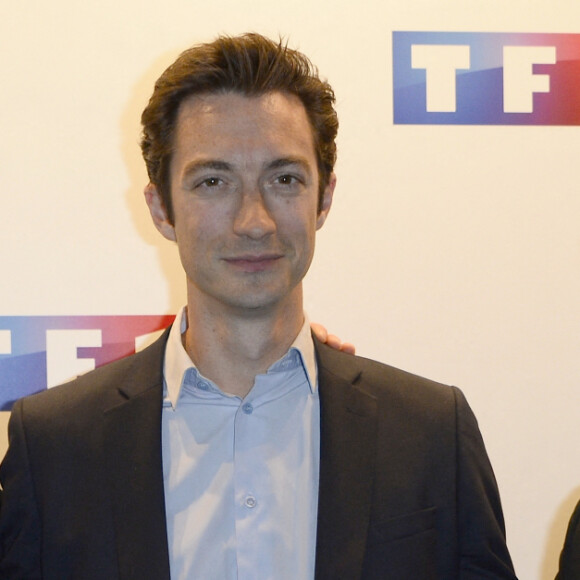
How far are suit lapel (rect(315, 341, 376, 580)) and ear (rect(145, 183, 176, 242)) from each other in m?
0.38

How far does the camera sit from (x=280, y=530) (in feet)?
4.84

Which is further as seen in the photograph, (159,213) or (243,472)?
(159,213)

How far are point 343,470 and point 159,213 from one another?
61cm

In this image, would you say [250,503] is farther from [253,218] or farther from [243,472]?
[253,218]

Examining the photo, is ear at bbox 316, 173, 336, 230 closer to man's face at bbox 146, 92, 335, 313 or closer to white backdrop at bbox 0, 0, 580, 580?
man's face at bbox 146, 92, 335, 313

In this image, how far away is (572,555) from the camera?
1351 mm

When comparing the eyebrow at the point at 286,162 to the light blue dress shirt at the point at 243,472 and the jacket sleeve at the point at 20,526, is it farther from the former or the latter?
the jacket sleeve at the point at 20,526

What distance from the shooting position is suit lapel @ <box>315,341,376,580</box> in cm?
144

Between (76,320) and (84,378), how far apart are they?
68 centimetres

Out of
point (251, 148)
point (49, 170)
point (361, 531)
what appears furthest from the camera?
point (49, 170)

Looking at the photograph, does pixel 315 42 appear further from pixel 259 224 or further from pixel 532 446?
pixel 532 446

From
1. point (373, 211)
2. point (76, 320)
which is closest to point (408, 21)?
point (373, 211)

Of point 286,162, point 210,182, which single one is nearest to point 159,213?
point 210,182

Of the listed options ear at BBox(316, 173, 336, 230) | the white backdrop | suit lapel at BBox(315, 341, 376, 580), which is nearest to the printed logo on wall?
the white backdrop
